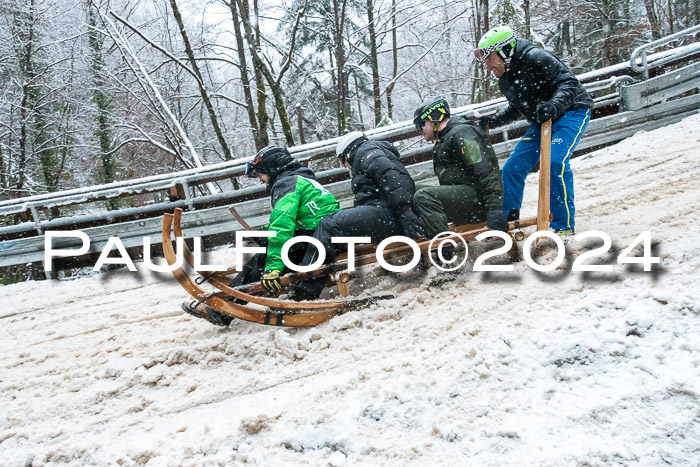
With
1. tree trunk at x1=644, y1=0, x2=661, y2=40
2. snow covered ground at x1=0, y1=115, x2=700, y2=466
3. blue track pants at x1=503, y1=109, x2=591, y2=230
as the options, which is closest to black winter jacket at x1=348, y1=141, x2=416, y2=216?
snow covered ground at x1=0, y1=115, x2=700, y2=466

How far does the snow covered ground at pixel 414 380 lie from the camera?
2.14m

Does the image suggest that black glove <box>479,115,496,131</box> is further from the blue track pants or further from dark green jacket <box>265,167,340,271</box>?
dark green jacket <box>265,167,340,271</box>

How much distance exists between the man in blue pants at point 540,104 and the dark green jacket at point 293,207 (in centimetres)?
172

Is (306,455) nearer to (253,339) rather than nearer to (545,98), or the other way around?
(253,339)

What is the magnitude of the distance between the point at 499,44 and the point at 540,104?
0.63 m

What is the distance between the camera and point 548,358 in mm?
2572

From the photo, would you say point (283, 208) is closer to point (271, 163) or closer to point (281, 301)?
point (271, 163)

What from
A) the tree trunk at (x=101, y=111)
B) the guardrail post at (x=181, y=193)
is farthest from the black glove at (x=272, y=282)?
the tree trunk at (x=101, y=111)

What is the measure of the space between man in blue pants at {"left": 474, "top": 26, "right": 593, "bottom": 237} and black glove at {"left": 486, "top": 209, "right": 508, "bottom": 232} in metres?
0.47

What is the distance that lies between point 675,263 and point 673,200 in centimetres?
173

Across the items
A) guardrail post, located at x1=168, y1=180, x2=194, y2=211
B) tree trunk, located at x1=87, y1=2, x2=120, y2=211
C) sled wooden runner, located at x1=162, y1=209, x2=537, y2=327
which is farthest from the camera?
tree trunk, located at x1=87, y1=2, x2=120, y2=211

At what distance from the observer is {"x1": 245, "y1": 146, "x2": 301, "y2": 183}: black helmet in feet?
13.6

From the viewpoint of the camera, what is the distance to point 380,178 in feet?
12.5

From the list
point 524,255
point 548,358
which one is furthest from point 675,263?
point 548,358
